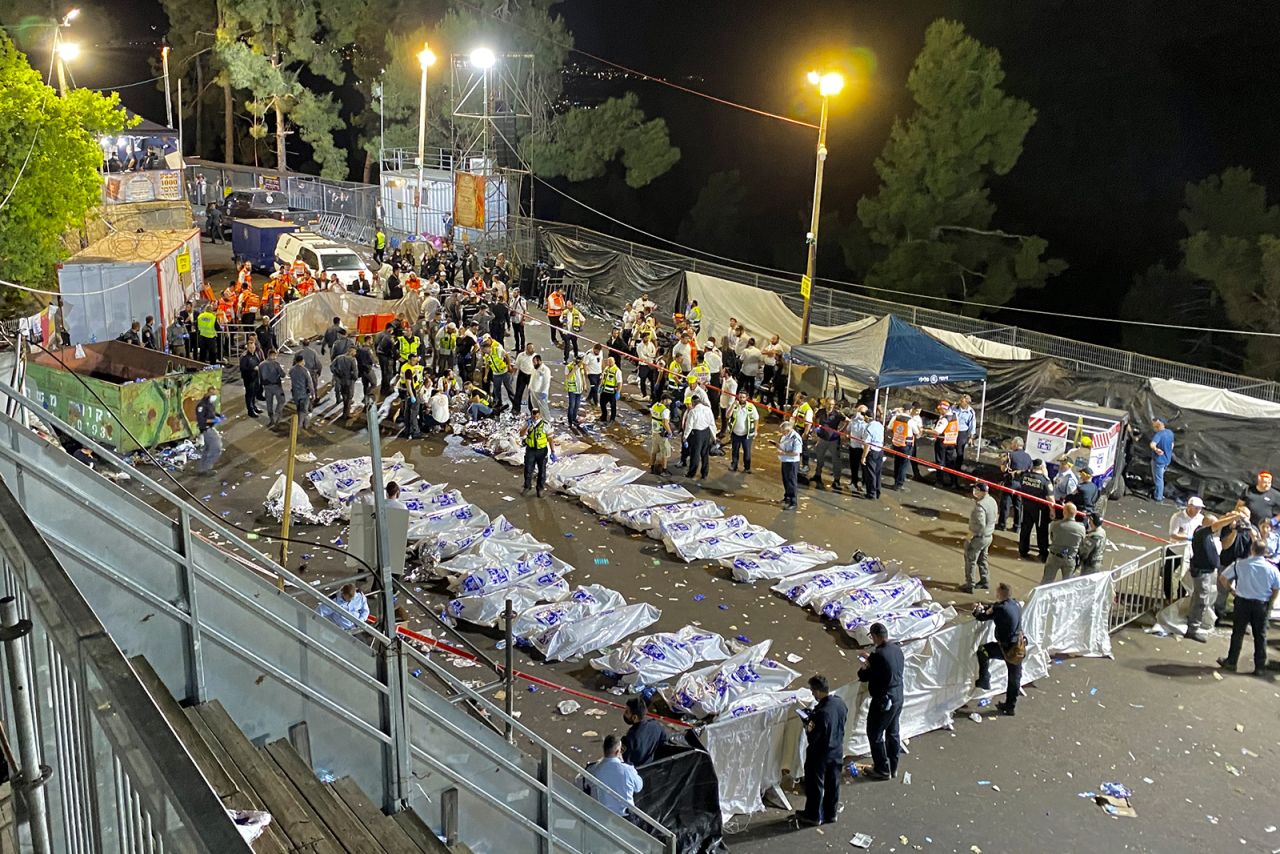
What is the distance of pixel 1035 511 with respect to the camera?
15320 mm

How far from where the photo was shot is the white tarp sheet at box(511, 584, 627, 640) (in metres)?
11.8

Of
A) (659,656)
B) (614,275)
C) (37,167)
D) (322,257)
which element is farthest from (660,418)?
(322,257)

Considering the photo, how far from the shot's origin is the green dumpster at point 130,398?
669 inches

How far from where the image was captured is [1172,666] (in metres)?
12.2

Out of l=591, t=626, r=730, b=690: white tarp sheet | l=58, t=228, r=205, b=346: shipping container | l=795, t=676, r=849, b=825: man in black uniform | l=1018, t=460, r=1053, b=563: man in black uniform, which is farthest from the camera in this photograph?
l=58, t=228, r=205, b=346: shipping container

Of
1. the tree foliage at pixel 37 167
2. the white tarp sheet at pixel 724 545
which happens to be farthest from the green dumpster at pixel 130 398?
the white tarp sheet at pixel 724 545

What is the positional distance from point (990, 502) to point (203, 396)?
1295 cm

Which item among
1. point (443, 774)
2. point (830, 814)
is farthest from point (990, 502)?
point (443, 774)

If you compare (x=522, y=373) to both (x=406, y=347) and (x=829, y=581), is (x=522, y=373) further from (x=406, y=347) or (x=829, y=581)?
(x=829, y=581)

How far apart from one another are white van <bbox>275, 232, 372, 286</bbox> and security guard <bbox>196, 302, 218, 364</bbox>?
5.98 meters

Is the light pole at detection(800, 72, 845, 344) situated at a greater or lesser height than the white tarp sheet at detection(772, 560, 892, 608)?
greater

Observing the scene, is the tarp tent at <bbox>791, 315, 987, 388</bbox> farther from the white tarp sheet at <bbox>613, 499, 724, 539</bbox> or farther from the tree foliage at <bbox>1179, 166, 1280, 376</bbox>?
the tree foliage at <bbox>1179, 166, 1280, 376</bbox>

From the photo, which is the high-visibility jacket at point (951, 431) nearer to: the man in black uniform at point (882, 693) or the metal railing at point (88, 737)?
the man in black uniform at point (882, 693)

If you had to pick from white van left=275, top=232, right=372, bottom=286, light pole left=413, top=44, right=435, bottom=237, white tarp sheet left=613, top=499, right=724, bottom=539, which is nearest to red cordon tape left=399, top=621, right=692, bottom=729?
white tarp sheet left=613, top=499, right=724, bottom=539
